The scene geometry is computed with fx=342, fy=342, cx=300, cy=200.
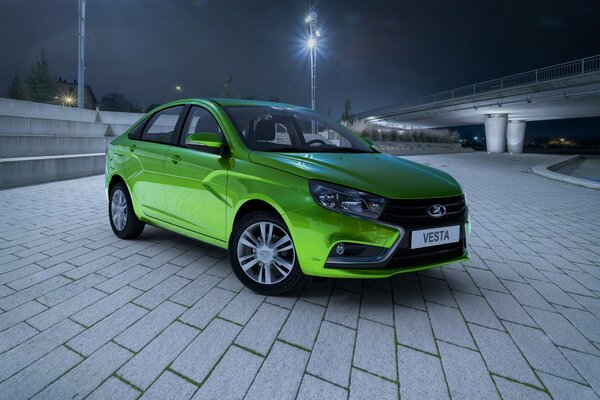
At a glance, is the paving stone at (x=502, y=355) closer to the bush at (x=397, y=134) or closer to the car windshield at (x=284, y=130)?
the car windshield at (x=284, y=130)

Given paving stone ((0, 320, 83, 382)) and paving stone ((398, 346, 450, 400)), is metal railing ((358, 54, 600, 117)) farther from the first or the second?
paving stone ((0, 320, 83, 382))

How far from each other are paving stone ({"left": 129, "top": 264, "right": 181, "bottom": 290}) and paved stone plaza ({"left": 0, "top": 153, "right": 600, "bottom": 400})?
0.9 inches

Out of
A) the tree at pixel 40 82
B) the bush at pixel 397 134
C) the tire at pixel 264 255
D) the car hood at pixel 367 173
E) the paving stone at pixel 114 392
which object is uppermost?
the tree at pixel 40 82

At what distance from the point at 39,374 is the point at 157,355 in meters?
0.58

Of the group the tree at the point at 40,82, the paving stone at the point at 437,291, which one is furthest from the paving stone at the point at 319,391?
the tree at the point at 40,82

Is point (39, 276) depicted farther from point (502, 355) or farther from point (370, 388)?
point (502, 355)

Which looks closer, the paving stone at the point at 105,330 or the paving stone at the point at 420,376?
the paving stone at the point at 420,376

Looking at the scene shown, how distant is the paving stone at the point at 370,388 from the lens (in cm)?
171

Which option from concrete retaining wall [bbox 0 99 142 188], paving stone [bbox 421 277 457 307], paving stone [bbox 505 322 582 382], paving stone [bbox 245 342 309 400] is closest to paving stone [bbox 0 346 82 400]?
paving stone [bbox 245 342 309 400]

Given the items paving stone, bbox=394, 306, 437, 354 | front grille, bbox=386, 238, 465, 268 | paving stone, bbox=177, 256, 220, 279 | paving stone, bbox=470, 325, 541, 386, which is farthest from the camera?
paving stone, bbox=177, 256, 220, 279

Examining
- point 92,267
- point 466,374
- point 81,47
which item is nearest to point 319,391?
point 466,374

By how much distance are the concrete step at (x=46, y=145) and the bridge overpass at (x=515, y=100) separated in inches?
1169

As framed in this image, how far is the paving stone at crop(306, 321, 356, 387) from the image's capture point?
1872mm

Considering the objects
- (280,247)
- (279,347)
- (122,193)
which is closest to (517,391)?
(279,347)
